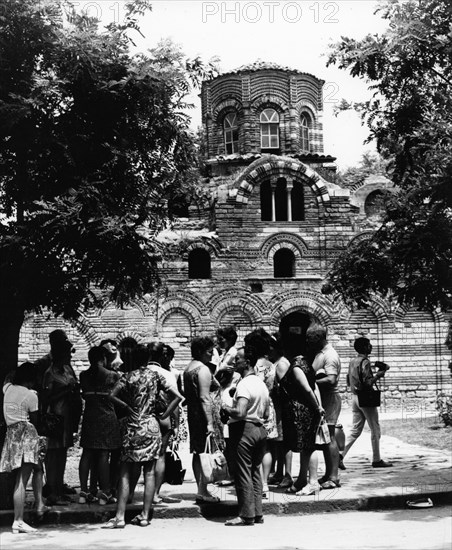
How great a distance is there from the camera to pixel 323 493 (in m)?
8.80

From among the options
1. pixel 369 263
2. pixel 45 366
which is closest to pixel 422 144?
pixel 369 263

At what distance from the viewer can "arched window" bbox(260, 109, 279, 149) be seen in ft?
88.3

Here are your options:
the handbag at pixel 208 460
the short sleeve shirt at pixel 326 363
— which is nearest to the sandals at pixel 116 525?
the handbag at pixel 208 460

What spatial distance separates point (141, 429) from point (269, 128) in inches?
800

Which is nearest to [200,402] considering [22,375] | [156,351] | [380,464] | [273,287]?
[156,351]

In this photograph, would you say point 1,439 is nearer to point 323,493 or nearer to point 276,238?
point 323,493

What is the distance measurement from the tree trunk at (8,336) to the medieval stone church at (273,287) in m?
13.9

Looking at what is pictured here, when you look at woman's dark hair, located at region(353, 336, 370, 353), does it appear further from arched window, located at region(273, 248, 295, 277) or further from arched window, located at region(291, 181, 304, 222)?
arched window, located at region(291, 181, 304, 222)

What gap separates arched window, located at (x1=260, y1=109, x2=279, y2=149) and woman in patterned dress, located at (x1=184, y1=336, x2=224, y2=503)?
19.0 m

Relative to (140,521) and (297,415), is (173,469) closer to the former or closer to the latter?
(140,521)

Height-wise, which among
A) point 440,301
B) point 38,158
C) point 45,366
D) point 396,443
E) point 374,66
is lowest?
point 396,443

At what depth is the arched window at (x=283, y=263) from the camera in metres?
24.2

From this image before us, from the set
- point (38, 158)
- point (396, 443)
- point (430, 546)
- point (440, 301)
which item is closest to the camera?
point (430, 546)

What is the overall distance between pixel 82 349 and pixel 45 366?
13.8 meters
